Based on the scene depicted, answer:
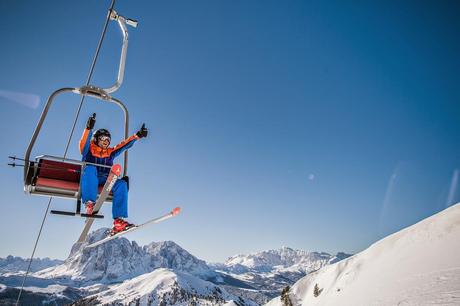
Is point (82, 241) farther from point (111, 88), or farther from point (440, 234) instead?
point (440, 234)

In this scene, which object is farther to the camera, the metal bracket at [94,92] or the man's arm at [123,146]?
the man's arm at [123,146]

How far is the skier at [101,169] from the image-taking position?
21.5ft

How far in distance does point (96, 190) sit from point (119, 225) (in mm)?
924

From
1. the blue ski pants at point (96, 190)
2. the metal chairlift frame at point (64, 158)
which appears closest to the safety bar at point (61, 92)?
the metal chairlift frame at point (64, 158)

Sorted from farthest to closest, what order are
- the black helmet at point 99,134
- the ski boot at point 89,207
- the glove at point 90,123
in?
the black helmet at point 99,134
the glove at point 90,123
the ski boot at point 89,207

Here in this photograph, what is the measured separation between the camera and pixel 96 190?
6621 mm

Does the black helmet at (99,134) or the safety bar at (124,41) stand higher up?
the safety bar at (124,41)

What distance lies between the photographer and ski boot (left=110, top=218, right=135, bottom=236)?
6691 millimetres

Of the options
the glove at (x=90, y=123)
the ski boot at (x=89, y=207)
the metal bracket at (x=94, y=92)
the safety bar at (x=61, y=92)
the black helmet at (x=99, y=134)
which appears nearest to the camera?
the safety bar at (x=61, y=92)

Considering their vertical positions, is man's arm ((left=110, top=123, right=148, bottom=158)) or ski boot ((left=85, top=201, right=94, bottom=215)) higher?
man's arm ((left=110, top=123, right=148, bottom=158))

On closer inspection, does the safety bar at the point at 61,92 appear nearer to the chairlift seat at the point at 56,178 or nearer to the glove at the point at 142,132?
the chairlift seat at the point at 56,178

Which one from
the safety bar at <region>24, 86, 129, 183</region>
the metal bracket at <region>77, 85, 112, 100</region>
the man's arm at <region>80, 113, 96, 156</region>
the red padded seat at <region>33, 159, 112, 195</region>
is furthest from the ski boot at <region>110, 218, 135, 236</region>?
the metal bracket at <region>77, 85, 112, 100</region>

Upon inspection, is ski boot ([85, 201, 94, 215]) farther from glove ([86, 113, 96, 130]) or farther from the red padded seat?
glove ([86, 113, 96, 130])

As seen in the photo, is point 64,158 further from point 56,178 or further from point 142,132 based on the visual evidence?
point 142,132
